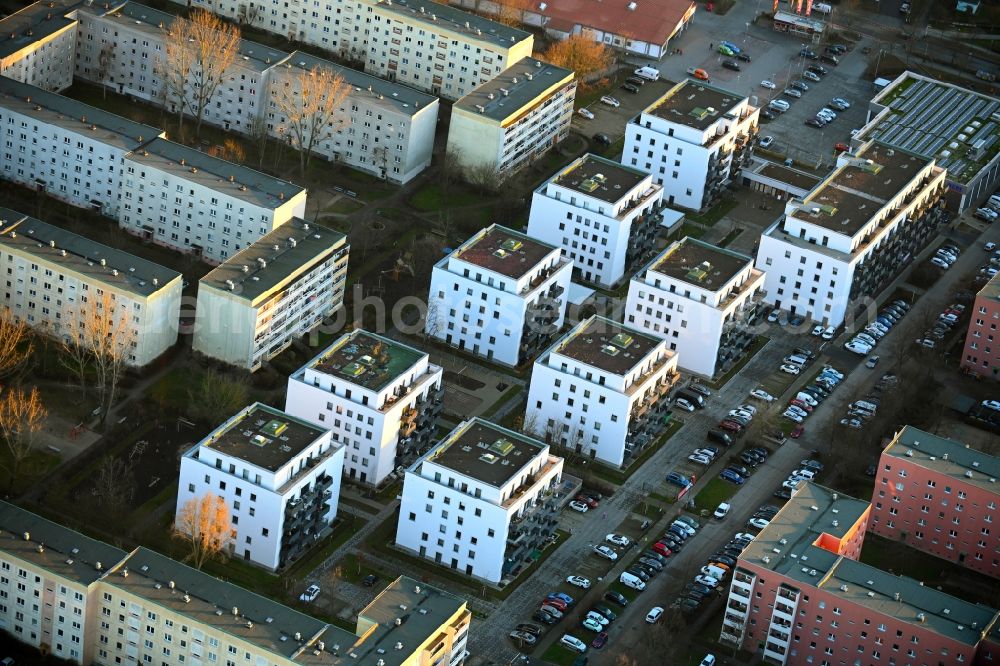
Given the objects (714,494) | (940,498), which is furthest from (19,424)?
(940,498)

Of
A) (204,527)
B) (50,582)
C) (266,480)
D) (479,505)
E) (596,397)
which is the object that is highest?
(596,397)

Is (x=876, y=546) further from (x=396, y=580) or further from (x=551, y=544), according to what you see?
(x=396, y=580)

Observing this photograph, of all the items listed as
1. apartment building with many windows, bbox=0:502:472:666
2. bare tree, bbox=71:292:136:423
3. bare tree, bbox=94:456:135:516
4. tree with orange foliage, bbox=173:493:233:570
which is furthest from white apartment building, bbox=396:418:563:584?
bare tree, bbox=71:292:136:423

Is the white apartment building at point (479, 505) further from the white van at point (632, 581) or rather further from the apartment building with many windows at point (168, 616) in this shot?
the apartment building with many windows at point (168, 616)

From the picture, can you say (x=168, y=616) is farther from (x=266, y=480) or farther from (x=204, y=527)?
(x=266, y=480)

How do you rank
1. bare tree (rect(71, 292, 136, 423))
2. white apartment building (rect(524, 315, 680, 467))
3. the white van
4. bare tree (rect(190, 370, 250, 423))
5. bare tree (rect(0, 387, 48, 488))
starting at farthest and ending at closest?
white apartment building (rect(524, 315, 680, 467)) → bare tree (rect(71, 292, 136, 423)) → bare tree (rect(190, 370, 250, 423)) → bare tree (rect(0, 387, 48, 488)) → the white van

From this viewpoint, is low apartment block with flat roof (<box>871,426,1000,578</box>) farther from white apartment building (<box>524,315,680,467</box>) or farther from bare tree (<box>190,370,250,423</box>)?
bare tree (<box>190,370,250,423</box>)

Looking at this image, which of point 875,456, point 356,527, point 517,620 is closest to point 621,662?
point 517,620
